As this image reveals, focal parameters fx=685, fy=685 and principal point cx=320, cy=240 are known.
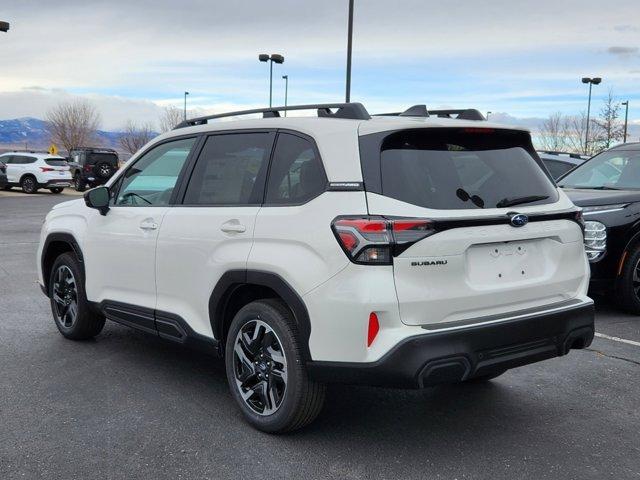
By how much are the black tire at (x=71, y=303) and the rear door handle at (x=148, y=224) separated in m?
1.07

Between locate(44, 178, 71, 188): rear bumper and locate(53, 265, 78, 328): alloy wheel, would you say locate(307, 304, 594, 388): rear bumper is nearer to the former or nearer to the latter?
locate(53, 265, 78, 328): alloy wheel

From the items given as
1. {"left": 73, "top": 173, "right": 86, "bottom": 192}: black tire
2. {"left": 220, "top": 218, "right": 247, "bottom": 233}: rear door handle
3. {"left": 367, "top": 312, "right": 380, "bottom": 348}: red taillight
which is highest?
{"left": 220, "top": 218, "right": 247, "bottom": 233}: rear door handle

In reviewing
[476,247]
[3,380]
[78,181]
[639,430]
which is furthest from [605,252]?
[78,181]

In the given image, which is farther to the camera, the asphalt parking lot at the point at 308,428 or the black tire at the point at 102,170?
the black tire at the point at 102,170

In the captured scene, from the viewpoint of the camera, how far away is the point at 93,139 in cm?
9238

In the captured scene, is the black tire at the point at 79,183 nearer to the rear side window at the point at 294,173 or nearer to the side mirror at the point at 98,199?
the side mirror at the point at 98,199

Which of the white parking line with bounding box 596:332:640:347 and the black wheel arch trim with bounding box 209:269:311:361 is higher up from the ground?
the black wheel arch trim with bounding box 209:269:311:361

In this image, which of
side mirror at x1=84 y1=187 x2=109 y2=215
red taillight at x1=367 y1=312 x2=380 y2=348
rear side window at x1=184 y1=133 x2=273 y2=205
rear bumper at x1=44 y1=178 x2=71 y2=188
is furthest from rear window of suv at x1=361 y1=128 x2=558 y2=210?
rear bumper at x1=44 y1=178 x2=71 y2=188

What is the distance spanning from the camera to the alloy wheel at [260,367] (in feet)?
12.1

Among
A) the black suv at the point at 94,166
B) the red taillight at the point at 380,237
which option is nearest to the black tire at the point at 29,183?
the black suv at the point at 94,166

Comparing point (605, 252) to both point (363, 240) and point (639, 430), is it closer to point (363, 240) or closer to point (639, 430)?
point (639, 430)

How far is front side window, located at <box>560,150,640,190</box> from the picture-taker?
7453 mm

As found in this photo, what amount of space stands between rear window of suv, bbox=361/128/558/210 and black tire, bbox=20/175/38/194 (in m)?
29.2

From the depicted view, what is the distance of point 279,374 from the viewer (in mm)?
3686
